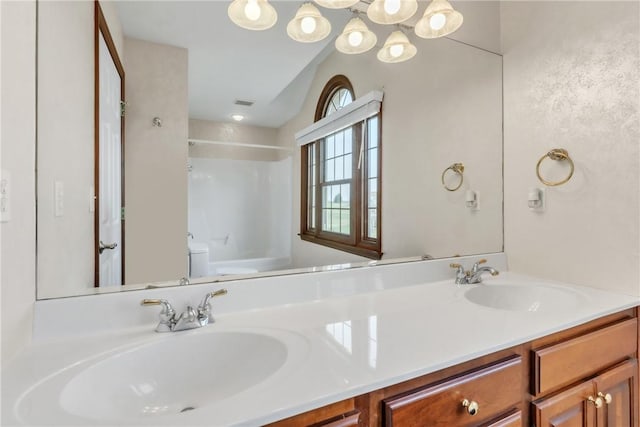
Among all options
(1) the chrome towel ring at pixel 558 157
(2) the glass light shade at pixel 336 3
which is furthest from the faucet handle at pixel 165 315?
(1) the chrome towel ring at pixel 558 157

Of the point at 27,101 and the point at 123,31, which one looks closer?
the point at 27,101

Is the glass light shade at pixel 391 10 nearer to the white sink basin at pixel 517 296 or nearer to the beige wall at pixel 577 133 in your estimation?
the beige wall at pixel 577 133

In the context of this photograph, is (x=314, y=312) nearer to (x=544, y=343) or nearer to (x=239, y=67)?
(x=544, y=343)

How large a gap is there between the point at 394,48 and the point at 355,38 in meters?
0.24

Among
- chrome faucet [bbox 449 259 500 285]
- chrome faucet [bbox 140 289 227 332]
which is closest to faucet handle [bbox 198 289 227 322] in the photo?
chrome faucet [bbox 140 289 227 332]

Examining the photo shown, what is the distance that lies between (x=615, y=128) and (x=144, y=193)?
1792 mm

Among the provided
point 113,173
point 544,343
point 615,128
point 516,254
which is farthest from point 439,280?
point 113,173

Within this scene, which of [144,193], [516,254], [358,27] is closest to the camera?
[144,193]

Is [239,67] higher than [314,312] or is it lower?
higher

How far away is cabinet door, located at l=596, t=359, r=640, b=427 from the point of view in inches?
42.5

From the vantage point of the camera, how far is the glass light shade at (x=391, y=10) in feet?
4.44

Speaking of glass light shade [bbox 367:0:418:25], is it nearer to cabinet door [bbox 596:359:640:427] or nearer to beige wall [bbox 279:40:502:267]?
beige wall [bbox 279:40:502:267]

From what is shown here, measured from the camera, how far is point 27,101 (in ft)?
2.60

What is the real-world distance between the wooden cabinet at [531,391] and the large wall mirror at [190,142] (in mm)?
651
